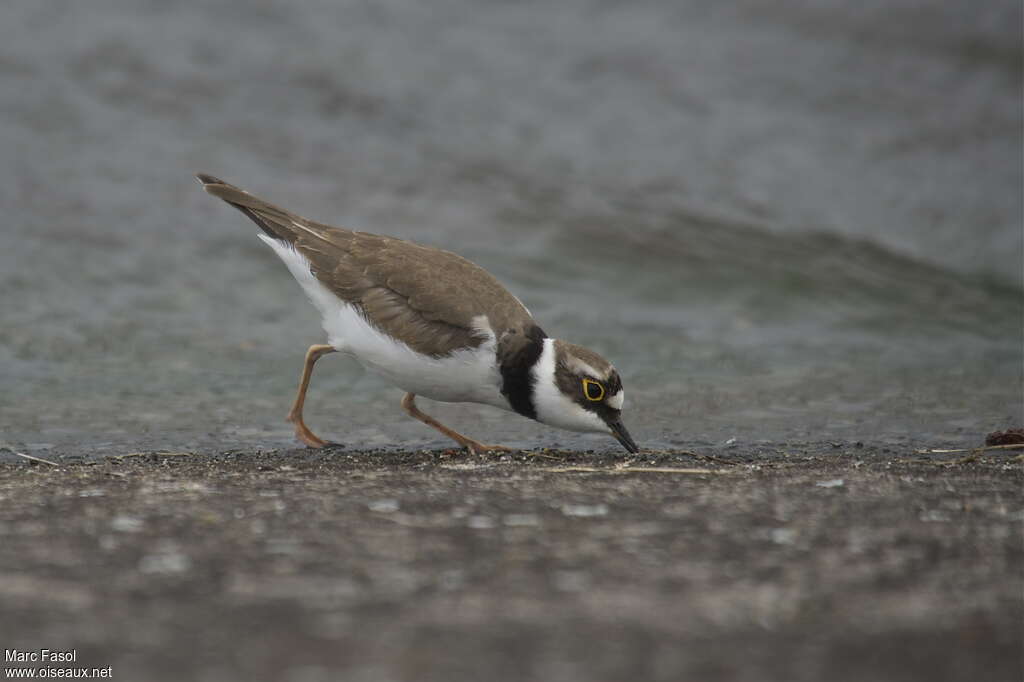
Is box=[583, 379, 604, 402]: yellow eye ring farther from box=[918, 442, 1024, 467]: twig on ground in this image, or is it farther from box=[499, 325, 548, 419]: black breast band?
box=[918, 442, 1024, 467]: twig on ground

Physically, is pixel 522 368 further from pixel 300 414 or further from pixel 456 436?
pixel 300 414

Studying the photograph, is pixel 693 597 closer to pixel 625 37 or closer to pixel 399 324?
pixel 399 324

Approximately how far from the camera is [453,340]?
6.64 m

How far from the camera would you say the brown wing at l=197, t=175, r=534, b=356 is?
6.68 m

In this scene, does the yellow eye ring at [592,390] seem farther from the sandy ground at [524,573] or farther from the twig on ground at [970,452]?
the twig on ground at [970,452]

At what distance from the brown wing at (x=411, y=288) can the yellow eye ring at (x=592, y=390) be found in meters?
0.45

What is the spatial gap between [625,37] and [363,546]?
43.3ft

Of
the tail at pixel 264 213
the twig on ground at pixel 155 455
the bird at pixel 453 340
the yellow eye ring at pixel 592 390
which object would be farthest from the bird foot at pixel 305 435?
the yellow eye ring at pixel 592 390

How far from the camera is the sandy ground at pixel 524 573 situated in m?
3.48

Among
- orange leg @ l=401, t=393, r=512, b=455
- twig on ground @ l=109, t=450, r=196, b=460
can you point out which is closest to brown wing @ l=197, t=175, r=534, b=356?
orange leg @ l=401, t=393, r=512, b=455

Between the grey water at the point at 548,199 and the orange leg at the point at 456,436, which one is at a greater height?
the grey water at the point at 548,199

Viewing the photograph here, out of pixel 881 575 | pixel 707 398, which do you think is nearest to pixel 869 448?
pixel 707 398

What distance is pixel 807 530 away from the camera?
4.63 metres

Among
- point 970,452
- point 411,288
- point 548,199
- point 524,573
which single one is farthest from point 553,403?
point 548,199
